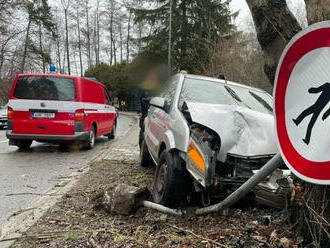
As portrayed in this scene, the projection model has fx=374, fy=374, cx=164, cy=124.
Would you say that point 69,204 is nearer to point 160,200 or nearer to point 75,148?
point 160,200

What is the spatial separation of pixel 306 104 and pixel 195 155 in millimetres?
1954

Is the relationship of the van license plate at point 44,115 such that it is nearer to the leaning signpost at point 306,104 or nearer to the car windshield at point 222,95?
the car windshield at point 222,95

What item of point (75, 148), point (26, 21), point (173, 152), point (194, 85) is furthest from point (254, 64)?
point (26, 21)

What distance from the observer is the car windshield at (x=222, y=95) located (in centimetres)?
509

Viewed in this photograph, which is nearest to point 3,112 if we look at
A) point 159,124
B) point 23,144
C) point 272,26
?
point 23,144

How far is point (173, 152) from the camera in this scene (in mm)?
4301

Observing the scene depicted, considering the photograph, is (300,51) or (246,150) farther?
(246,150)

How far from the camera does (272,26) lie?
364 centimetres

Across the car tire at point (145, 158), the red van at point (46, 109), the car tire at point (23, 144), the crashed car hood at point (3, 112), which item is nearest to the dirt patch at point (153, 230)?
the car tire at point (145, 158)

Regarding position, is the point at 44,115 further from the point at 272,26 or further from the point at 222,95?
the point at 272,26

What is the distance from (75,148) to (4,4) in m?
27.2

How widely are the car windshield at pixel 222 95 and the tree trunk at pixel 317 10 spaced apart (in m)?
2.25

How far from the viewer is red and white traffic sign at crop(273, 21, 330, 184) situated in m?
1.74

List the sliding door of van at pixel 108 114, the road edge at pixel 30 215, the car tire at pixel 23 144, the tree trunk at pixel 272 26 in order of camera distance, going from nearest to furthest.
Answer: the tree trunk at pixel 272 26, the road edge at pixel 30 215, the car tire at pixel 23 144, the sliding door of van at pixel 108 114
